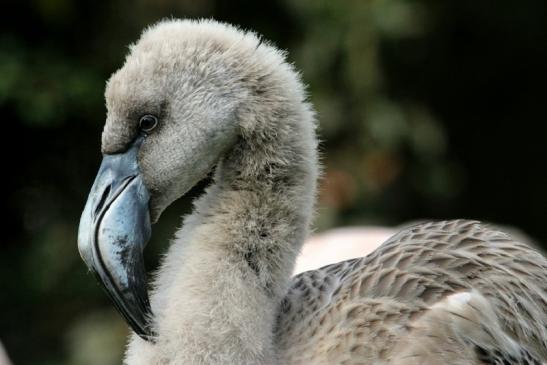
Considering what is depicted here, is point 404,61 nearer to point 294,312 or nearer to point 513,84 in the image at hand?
point 513,84

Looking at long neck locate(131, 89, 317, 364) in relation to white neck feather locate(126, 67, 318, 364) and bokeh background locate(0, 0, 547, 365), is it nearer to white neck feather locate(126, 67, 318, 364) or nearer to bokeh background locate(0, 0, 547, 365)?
white neck feather locate(126, 67, 318, 364)

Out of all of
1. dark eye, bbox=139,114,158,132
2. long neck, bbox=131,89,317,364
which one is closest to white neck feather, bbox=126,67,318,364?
long neck, bbox=131,89,317,364

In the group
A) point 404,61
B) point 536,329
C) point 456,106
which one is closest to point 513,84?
point 456,106

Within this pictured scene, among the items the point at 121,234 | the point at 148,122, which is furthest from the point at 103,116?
the point at 121,234

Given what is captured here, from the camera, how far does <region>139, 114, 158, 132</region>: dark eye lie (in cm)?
231

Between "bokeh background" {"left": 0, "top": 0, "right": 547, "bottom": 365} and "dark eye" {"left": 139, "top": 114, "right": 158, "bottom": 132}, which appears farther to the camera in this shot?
"bokeh background" {"left": 0, "top": 0, "right": 547, "bottom": 365}

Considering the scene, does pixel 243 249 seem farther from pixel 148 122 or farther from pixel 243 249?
pixel 148 122

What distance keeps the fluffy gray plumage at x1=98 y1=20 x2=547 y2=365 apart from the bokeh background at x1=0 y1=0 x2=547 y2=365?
2.76 meters

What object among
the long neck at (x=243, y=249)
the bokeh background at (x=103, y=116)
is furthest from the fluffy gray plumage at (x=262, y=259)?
the bokeh background at (x=103, y=116)

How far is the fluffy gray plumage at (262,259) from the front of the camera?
223 centimetres

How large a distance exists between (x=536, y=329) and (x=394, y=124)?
10.5ft

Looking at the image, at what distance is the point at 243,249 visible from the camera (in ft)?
7.61

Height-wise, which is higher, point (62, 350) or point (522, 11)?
point (522, 11)

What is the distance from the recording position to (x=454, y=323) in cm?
222
